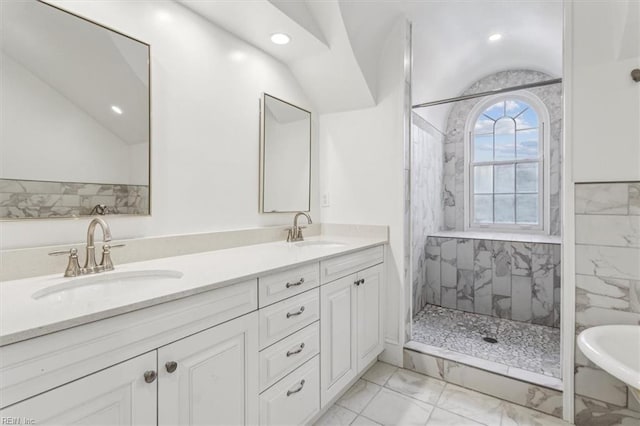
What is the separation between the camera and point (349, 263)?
74.1 inches

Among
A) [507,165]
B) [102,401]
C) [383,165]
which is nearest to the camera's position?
[102,401]

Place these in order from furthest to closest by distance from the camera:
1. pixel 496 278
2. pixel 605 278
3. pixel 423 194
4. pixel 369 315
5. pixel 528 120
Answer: pixel 528 120, pixel 423 194, pixel 496 278, pixel 369 315, pixel 605 278

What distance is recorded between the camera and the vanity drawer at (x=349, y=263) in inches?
66.3

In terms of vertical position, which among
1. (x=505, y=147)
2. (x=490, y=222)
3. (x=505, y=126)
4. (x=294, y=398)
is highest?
(x=505, y=126)

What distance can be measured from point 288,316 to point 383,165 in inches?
56.2

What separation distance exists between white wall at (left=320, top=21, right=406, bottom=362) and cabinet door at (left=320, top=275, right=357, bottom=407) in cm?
56

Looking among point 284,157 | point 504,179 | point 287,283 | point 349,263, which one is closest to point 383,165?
point 284,157

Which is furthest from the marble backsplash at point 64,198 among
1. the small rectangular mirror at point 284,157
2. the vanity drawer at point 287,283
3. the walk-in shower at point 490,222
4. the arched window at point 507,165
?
the arched window at point 507,165

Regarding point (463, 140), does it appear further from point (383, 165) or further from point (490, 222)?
point (383, 165)

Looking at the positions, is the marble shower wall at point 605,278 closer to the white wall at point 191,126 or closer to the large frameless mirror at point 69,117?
the white wall at point 191,126

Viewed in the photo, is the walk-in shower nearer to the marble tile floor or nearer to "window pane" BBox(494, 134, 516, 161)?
"window pane" BBox(494, 134, 516, 161)

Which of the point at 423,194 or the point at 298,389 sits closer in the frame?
the point at 298,389

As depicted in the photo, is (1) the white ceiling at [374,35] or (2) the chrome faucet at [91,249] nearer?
(2) the chrome faucet at [91,249]

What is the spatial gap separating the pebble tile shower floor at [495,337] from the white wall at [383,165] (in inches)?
23.7
